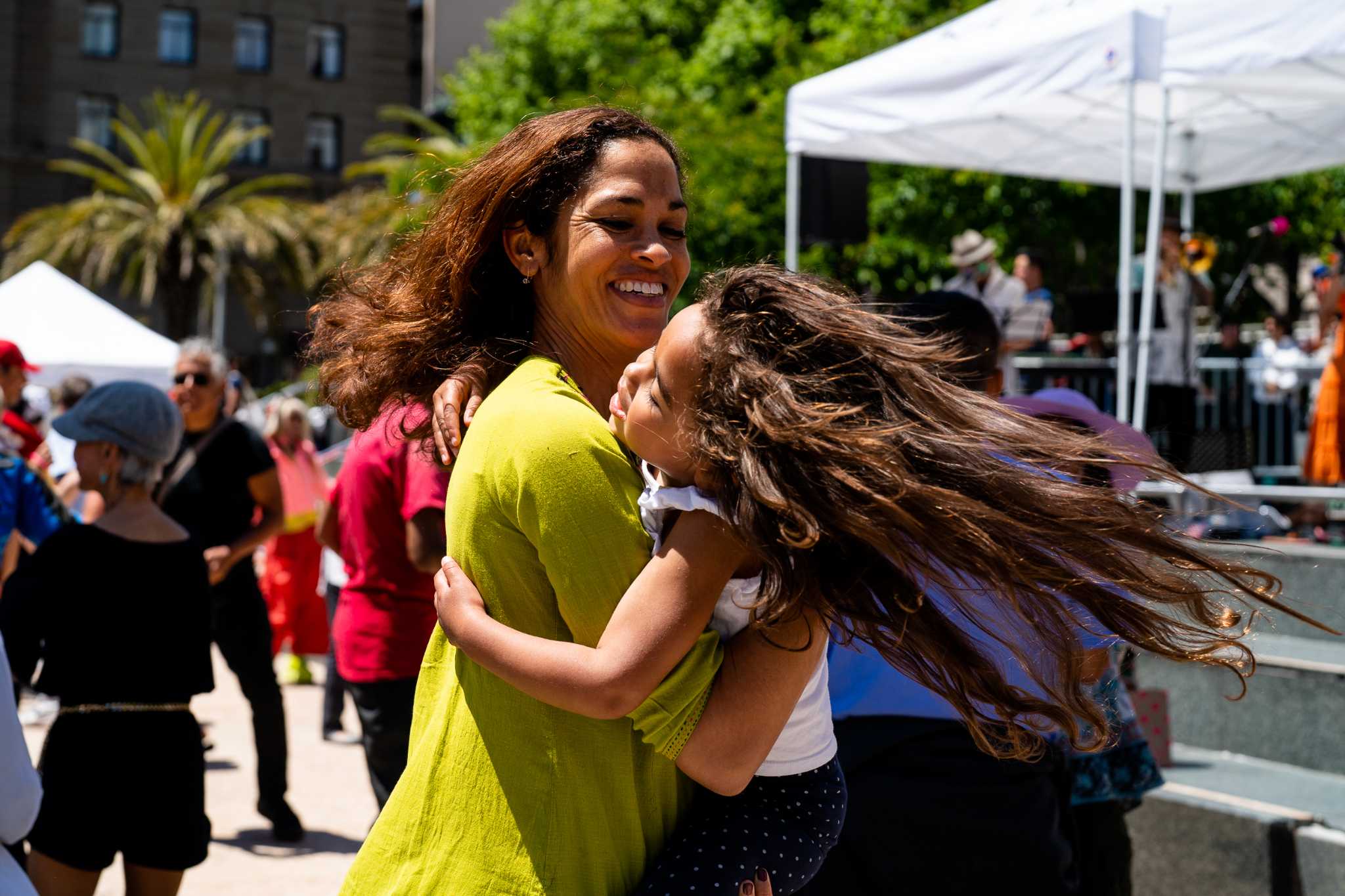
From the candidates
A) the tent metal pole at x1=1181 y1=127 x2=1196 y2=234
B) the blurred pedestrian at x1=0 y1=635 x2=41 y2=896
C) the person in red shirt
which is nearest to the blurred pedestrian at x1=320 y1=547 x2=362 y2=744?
the person in red shirt

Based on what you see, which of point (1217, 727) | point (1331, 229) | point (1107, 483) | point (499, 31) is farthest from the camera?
point (499, 31)

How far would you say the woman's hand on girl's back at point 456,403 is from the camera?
6.75 ft

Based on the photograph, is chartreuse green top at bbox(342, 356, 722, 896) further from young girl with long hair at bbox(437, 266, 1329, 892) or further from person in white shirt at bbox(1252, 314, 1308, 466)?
person in white shirt at bbox(1252, 314, 1308, 466)

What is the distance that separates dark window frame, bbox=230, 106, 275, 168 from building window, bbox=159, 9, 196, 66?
7.13ft

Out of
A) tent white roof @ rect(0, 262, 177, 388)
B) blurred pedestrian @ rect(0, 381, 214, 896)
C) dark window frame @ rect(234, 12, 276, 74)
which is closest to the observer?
blurred pedestrian @ rect(0, 381, 214, 896)

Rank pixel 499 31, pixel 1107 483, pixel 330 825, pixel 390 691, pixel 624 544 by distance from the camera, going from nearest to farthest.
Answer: pixel 624 544 < pixel 1107 483 < pixel 390 691 < pixel 330 825 < pixel 499 31

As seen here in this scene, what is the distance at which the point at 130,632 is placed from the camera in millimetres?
3959

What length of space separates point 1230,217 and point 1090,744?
70.0ft

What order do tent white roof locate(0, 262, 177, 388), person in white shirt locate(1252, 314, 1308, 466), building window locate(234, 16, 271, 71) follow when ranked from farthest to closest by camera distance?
building window locate(234, 16, 271, 71)
person in white shirt locate(1252, 314, 1308, 466)
tent white roof locate(0, 262, 177, 388)

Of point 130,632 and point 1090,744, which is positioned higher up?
point 1090,744

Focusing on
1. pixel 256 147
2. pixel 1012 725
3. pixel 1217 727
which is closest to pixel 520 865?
pixel 1012 725

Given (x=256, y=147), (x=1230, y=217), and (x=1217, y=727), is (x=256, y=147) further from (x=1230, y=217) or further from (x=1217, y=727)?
(x=1217, y=727)

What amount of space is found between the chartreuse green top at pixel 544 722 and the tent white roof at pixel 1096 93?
5.24 meters

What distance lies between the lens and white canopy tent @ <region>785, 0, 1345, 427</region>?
6258mm
